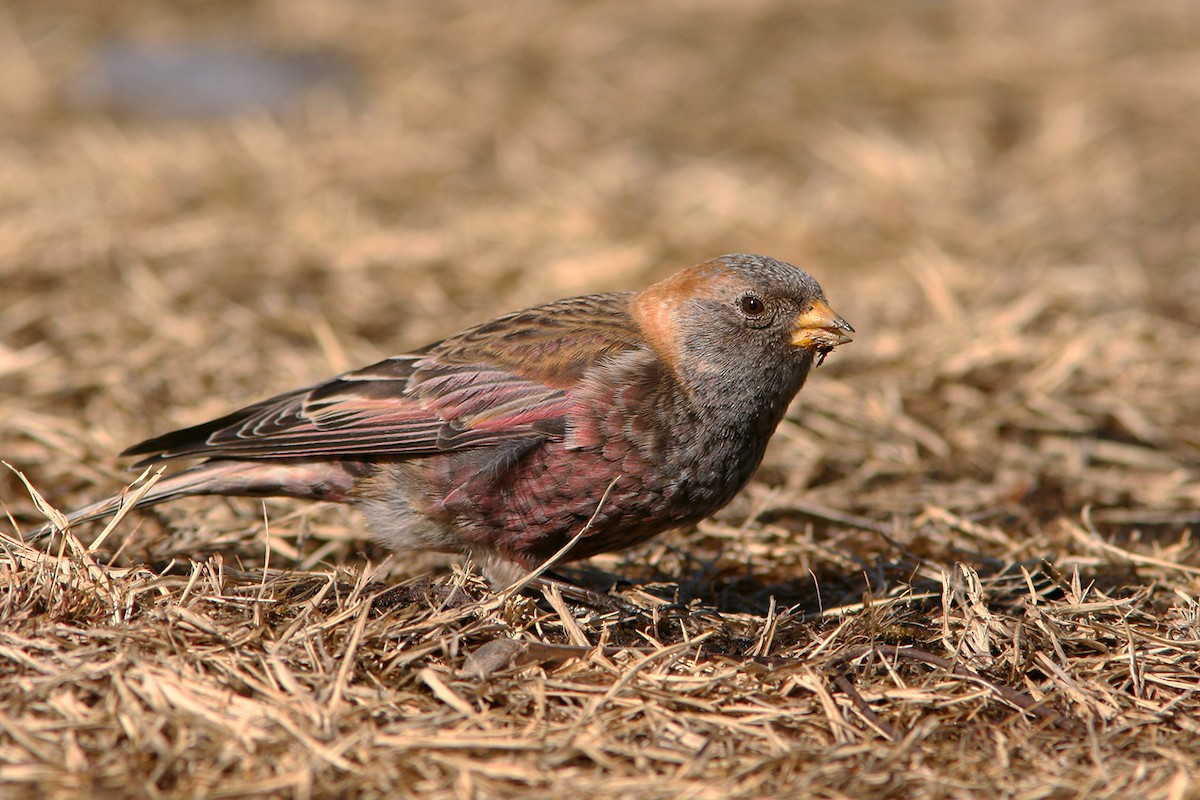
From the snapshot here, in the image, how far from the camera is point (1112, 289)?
7.17 m

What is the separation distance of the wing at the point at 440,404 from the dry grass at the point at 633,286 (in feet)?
1.38

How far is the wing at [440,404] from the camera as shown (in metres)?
4.30

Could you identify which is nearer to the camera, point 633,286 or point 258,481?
point 258,481

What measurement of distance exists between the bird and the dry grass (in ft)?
0.94

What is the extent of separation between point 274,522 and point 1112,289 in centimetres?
480

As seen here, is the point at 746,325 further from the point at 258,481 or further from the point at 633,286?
the point at 633,286

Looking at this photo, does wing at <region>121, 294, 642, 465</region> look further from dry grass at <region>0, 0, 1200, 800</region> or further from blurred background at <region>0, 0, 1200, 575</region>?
blurred background at <region>0, 0, 1200, 575</region>

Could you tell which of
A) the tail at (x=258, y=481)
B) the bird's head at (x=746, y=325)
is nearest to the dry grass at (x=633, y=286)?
the tail at (x=258, y=481)

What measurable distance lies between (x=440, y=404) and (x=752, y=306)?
1120 millimetres

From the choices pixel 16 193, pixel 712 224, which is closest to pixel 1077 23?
pixel 712 224

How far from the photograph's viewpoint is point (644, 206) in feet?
28.4

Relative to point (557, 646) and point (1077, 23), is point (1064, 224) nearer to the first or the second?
point (1077, 23)

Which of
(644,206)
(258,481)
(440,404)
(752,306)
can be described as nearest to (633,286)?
(644,206)

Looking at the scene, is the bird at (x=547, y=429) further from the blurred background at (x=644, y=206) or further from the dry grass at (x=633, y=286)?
the blurred background at (x=644, y=206)
